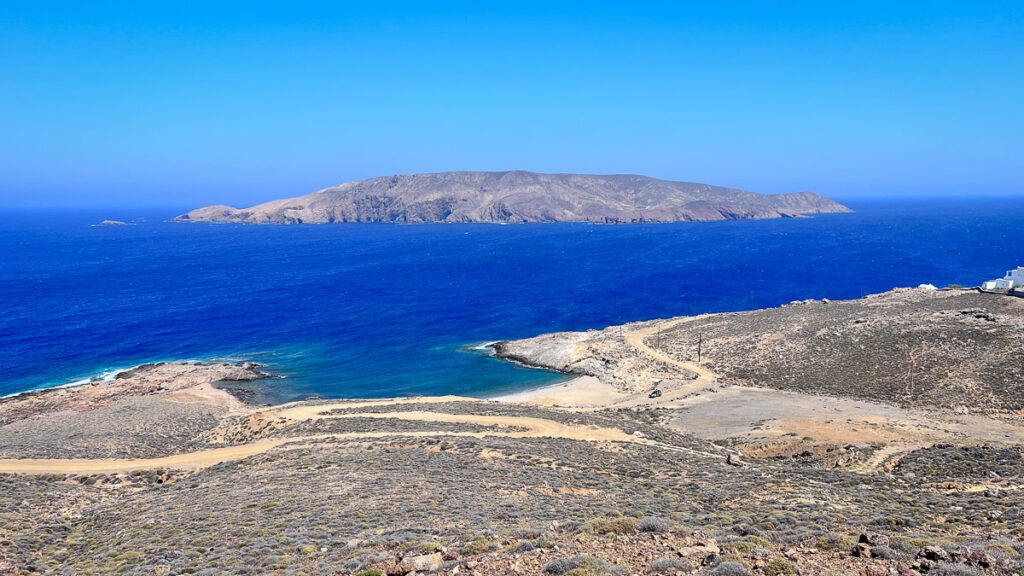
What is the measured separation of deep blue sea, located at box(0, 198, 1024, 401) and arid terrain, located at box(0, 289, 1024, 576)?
10.1 metres

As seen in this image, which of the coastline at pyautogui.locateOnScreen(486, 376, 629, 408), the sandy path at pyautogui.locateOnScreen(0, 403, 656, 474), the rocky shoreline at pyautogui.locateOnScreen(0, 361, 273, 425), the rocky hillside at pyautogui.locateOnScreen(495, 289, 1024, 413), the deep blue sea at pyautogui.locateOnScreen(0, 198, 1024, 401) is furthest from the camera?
the deep blue sea at pyautogui.locateOnScreen(0, 198, 1024, 401)

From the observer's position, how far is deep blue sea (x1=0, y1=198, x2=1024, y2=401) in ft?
219

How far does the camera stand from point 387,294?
107m

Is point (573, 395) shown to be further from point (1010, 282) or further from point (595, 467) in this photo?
point (1010, 282)

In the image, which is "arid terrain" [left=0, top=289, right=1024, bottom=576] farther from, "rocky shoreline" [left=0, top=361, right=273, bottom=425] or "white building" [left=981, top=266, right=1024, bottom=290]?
"white building" [left=981, top=266, right=1024, bottom=290]

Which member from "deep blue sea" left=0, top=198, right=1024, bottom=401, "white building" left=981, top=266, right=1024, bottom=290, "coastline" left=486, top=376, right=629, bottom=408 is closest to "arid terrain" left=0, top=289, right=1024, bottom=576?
"coastline" left=486, top=376, right=629, bottom=408

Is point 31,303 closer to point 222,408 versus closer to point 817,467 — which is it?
point 222,408

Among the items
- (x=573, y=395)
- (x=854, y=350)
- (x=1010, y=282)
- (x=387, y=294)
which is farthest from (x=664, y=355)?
(x=387, y=294)

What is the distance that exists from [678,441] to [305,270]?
115242mm

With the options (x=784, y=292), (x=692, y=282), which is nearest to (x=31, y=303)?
(x=692, y=282)

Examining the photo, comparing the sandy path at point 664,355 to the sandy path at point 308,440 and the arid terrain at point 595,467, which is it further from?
the sandy path at point 308,440

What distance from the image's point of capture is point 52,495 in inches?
1043

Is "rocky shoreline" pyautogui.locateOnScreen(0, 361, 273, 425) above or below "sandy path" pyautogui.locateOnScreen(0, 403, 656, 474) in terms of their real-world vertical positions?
below

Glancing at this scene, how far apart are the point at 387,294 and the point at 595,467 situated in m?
83.9
